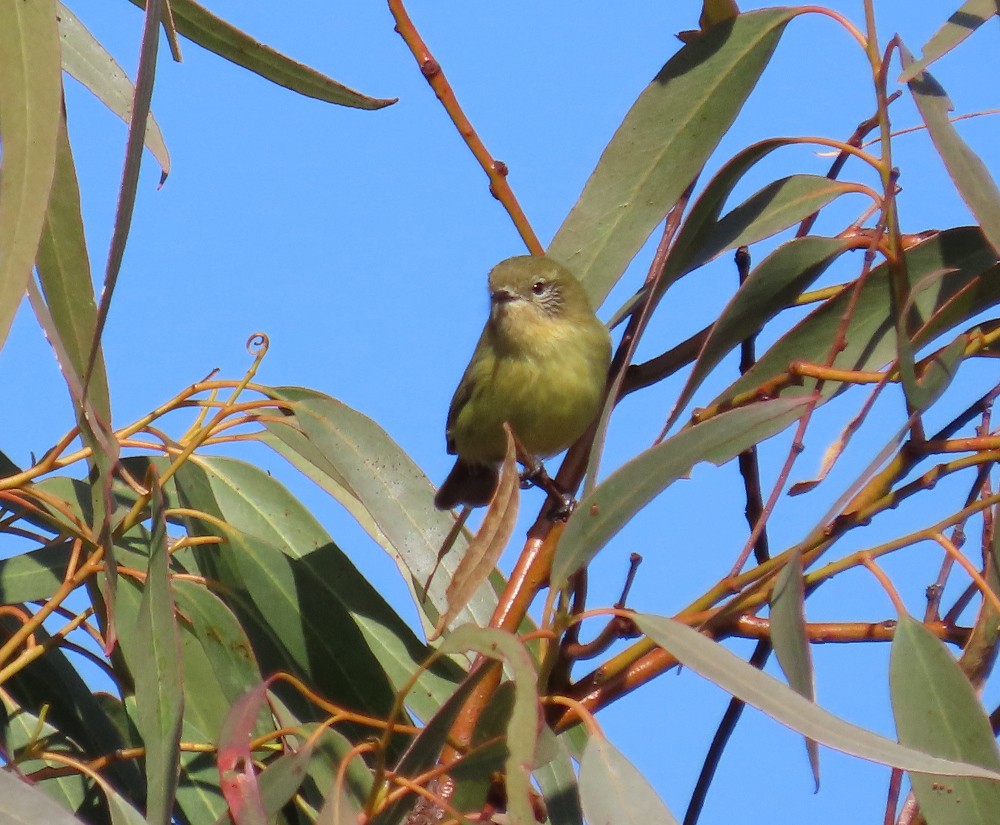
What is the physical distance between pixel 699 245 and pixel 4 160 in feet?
3.86

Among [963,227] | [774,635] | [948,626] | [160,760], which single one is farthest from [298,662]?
[963,227]

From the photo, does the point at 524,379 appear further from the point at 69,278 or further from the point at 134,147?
the point at 134,147

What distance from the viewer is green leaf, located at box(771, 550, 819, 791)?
71.7 inches

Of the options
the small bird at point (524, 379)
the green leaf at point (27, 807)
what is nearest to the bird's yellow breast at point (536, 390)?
the small bird at point (524, 379)

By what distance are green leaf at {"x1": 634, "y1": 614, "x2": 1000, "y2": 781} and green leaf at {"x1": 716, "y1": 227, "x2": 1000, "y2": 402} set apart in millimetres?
608

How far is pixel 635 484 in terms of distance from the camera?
1.88 meters

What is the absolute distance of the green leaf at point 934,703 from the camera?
190 centimetres

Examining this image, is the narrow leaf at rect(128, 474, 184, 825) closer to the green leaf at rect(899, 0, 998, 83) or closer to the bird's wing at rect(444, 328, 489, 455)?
the green leaf at rect(899, 0, 998, 83)

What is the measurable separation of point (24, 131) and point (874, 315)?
1337mm

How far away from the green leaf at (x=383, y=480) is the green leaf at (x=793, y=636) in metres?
0.62

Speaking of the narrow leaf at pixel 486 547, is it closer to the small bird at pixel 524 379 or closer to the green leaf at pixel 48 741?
the green leaf at pixel 48 741

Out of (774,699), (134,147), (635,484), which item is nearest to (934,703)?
(774,699)

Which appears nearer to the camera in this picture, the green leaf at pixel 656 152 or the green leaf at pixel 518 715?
the green leaf at pixel 518 715

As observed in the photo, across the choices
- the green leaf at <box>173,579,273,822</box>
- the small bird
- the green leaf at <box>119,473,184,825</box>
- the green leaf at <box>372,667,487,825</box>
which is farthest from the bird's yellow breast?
the green leaf at <box>372,667,487,825</box>
